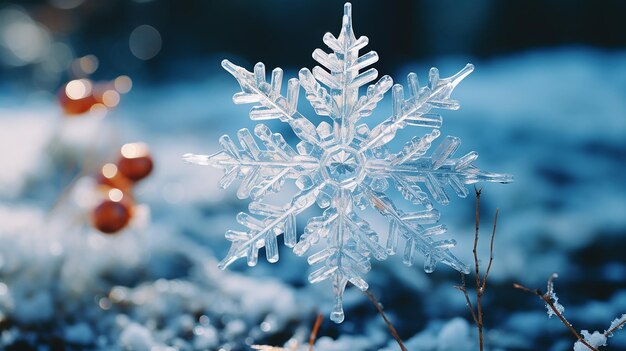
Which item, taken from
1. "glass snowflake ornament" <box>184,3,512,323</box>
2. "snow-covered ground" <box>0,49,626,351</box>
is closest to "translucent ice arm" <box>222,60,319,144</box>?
"glass snowflake ornament" <box>184,3,512,323</box>

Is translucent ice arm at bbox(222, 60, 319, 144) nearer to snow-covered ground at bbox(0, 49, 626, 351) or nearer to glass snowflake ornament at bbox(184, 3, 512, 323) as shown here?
glass snowflake ornament at bbox(184, 3, 512, 323)

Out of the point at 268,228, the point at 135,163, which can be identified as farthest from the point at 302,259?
the point at 268,228

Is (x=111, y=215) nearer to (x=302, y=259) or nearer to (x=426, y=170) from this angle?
(x=302, y=259)

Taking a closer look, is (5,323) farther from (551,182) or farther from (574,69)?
(574,69)

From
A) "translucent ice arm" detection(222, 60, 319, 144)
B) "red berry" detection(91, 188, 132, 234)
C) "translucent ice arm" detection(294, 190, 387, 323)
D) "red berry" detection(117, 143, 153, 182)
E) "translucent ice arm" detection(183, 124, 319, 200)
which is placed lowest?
"translucent ice arm" detection(294, 190, 387, 323)

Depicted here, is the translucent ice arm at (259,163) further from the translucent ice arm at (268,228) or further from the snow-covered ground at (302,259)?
the snow-covered ground at (302,259)

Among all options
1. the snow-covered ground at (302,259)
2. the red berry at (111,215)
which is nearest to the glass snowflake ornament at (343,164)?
the snow-covered ground at (302,259)
